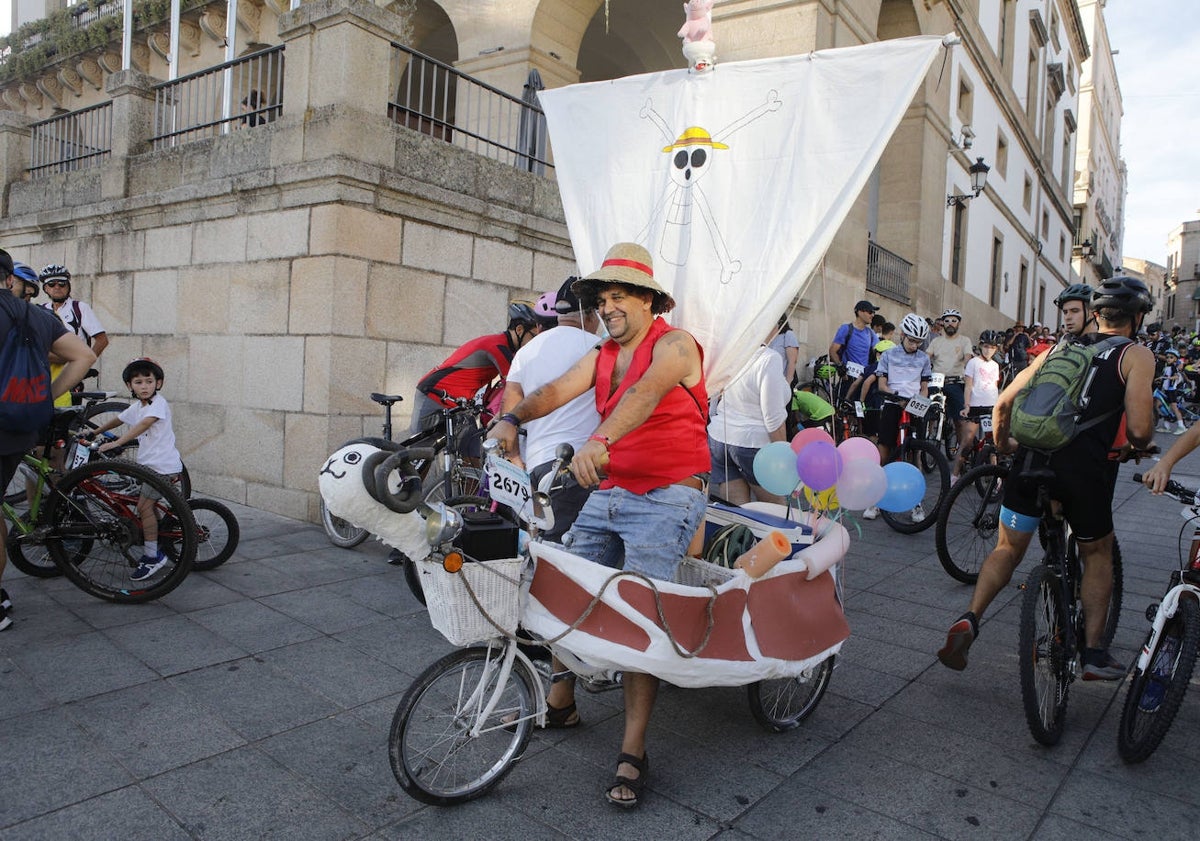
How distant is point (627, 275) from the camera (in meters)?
2.90

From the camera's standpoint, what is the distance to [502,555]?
8.48 feet

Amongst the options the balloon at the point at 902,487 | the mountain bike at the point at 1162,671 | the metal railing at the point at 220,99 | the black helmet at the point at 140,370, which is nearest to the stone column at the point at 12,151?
the metal railing at the point at 220,99

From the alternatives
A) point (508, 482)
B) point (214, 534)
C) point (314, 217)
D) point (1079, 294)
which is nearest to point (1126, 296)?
point (1079, 294)

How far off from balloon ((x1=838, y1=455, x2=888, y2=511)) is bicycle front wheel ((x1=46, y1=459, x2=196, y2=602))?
347 cm

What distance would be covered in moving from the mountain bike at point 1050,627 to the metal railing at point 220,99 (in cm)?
662

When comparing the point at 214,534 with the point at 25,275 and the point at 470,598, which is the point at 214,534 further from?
the point at 470,598

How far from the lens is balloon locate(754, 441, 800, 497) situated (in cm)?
348

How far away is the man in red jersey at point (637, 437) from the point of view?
2.77 metres

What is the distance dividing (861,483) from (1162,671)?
1.27 m

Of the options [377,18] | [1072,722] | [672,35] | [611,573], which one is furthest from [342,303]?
[672,35]

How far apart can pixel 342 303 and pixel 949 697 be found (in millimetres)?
4992

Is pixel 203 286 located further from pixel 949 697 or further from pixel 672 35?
pixel 672 35

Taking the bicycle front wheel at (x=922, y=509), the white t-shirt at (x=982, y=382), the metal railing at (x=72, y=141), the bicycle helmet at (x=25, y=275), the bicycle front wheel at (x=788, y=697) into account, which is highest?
the metal railing at (x=72, y=141)

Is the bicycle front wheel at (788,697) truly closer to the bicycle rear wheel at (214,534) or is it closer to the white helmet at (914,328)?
the bicycle rear wheel at (214,534)
